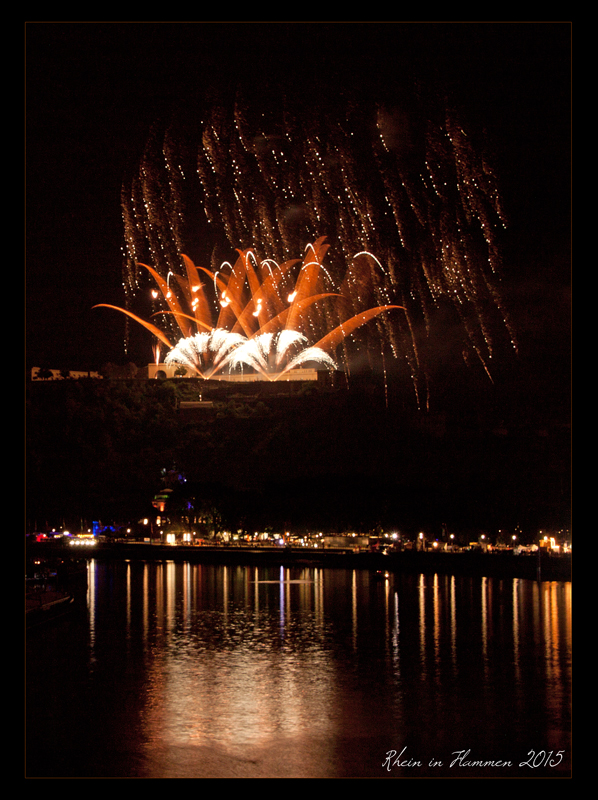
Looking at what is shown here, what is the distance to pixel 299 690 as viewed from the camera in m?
14.2

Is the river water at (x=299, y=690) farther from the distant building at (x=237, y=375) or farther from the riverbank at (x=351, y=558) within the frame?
the distant building at (x=237, y=375)

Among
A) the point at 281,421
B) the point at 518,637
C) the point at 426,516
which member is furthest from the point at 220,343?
the point at 518,637

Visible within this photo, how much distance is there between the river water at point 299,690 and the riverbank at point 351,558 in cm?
972

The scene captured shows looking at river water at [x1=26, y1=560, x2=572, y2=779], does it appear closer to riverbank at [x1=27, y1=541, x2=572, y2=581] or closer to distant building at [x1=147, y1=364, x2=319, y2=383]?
riverbank at [x1=27, y1=541, x2=572, y2=581]

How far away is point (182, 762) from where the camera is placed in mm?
10344

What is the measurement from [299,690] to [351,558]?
27.7m

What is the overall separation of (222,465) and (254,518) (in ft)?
34.4

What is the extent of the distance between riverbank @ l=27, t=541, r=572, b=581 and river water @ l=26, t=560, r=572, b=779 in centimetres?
972

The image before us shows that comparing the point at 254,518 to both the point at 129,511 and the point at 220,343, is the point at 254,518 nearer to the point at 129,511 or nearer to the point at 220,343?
the point at 129,511

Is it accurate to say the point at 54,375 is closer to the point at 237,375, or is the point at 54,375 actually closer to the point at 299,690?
the point at 237,375

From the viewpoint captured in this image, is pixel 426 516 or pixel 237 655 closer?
pixel 237 655

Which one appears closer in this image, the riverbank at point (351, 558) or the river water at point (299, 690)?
the river water at point (299, 690)

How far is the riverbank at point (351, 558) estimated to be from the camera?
36000 mm

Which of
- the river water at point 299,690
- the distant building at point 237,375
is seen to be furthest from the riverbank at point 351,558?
the distant building at point 237,375
